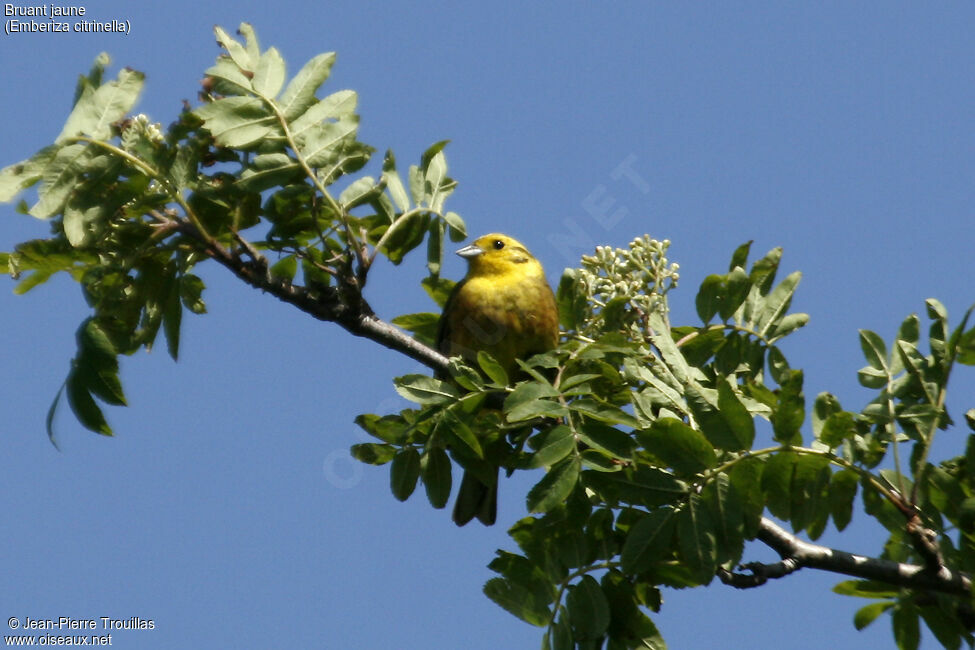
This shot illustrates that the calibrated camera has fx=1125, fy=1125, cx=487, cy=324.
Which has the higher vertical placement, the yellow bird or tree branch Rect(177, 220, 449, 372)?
the yellow bird

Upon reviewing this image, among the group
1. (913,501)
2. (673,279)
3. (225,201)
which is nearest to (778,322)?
(673,279)

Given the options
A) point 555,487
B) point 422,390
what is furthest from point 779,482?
point 422,390

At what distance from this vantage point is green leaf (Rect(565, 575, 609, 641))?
392 cm

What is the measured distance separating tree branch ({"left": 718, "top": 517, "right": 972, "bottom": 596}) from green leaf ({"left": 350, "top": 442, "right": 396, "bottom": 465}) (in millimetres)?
1379

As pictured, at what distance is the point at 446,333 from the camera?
18.4ft

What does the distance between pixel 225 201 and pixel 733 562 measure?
2.27m

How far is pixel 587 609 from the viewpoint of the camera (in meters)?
3.96

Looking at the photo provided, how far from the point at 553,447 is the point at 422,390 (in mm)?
550

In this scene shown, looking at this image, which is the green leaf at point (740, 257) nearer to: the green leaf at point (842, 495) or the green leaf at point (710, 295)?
the green leaf at point (710, 295)

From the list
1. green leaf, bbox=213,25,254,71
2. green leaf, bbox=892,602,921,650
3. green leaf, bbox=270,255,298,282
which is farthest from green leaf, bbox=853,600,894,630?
green leaf, bbox=213,25,254,71

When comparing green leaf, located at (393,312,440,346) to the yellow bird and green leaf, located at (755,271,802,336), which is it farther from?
green leaf, located at (755,271,802,336)

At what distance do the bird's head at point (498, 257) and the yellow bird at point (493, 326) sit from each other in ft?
0.75

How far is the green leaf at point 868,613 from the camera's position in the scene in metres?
4.51

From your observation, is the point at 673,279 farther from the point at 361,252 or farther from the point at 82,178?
A: the point at 82,178
